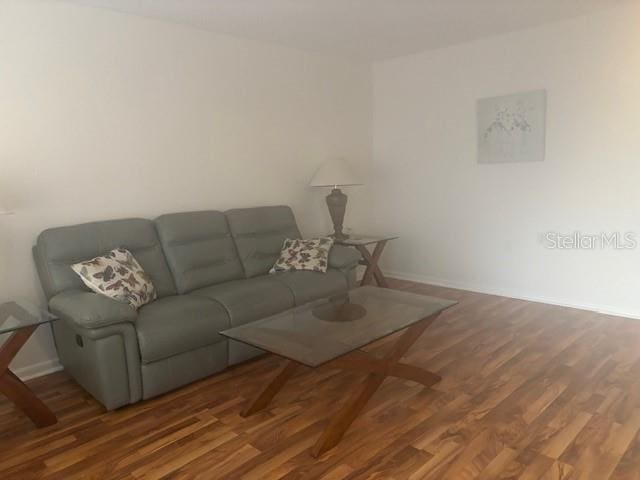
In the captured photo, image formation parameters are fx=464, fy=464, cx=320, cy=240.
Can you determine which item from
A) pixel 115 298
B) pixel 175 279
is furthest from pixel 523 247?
pixel 115 298

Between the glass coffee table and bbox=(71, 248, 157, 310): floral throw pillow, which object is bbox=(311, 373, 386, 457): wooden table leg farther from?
bbox=(71, 248, 157, 310): floral throw pillow

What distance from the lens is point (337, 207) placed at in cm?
435

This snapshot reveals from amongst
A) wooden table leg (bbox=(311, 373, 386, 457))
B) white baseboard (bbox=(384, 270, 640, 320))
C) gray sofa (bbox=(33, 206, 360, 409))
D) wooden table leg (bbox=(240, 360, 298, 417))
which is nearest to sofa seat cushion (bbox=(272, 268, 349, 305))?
gray sofa (bbox=(33, 206, 360, 409))

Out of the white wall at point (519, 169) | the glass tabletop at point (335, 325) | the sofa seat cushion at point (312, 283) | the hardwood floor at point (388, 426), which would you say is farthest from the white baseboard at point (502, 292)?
the glass tabletop at point (335, 325)

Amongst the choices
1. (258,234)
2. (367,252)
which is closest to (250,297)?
(258,234)

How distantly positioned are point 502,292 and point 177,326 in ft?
10.2

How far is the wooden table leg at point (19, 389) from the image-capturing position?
2244 mm

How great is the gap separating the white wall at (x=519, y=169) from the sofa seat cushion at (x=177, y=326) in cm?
277

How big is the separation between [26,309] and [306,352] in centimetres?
161

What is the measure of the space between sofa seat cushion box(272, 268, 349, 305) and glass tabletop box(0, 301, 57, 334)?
58.2 inches

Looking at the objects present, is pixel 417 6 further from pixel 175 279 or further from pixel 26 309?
pixel 26 309

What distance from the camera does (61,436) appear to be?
228cm

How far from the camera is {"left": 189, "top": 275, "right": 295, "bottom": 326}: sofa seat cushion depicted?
290cm

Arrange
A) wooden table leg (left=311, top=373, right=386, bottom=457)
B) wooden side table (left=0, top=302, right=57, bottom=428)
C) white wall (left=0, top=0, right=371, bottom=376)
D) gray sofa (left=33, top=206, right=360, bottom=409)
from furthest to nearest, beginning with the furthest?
white wall (left=0, top=0, right=371, bottom=376) < gray sofa (left=33, top=206, right=360, bottom=409) < wooden side table (left=0, top=302, right=57, bottom=428) < wooden table leg (left=311, top=373, right=386, bottom=457)
